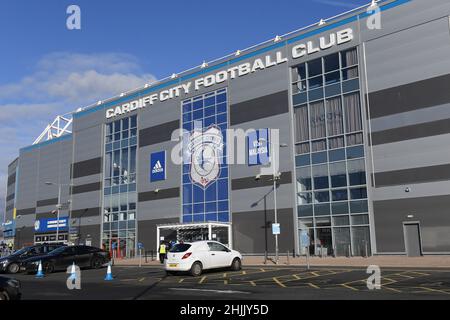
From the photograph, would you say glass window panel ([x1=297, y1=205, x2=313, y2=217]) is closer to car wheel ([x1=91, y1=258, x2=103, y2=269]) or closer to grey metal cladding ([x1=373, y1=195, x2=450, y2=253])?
grey metal cladding ([x1=373, y1=195, x2=450, y2=253])

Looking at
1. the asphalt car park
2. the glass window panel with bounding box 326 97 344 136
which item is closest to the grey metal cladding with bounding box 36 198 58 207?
the glass window panel with bounding box 326 97 344 136

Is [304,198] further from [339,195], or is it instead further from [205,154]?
[205,154]

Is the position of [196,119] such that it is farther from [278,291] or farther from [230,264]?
[278,291]

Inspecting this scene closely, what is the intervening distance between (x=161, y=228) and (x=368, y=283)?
1187 inches

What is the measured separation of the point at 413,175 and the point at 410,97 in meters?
5.24

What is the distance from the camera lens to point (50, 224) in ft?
199

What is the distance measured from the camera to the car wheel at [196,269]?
69.6 ft

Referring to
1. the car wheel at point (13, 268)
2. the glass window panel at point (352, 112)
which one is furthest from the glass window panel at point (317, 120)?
the car wheel at point (13, 268)

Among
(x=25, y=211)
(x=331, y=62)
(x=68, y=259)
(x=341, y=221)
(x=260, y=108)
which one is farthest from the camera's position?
(x=25, y=211)

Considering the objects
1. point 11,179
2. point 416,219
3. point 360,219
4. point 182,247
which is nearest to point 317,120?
point 360,219

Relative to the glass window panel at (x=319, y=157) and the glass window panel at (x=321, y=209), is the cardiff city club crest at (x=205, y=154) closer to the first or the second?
the glass window panel at (x=319, y=157)

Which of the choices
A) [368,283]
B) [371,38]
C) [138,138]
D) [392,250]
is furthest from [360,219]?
[138,138]

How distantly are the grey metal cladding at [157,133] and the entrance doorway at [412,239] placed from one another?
23896 mm

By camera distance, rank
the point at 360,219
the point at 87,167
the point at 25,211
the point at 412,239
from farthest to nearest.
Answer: the point at 25,211
the point at 87,167
the point at 360,219
the point at 412,239
